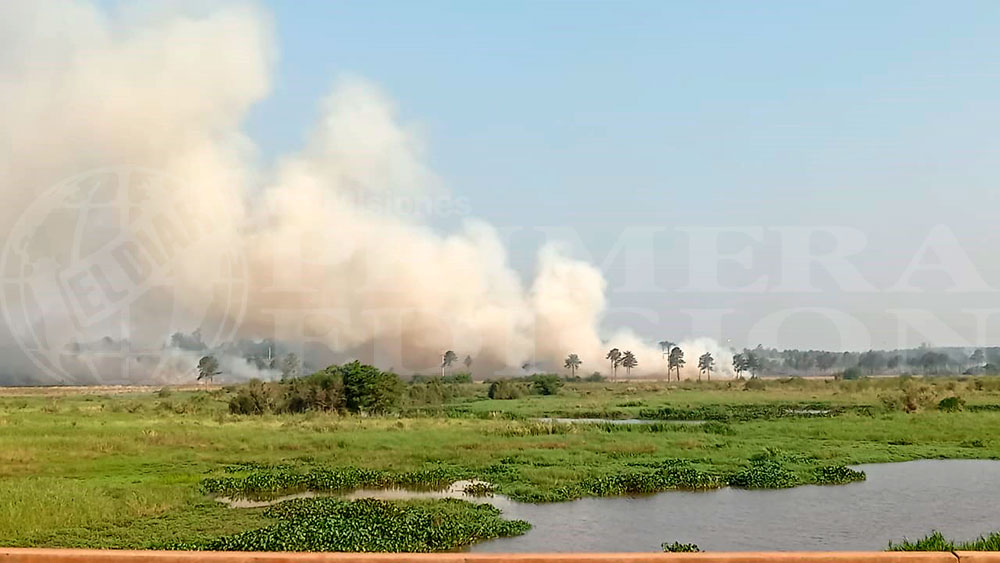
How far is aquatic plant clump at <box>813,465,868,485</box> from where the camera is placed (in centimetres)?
2792

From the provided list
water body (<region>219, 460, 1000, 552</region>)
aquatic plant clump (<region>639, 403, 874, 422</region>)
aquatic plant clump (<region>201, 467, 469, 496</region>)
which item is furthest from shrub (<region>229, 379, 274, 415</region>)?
water body (<region>219, 460, 1000, 552</region>)

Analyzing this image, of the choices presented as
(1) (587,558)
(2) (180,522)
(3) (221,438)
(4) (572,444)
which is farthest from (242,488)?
(1) (587,558)

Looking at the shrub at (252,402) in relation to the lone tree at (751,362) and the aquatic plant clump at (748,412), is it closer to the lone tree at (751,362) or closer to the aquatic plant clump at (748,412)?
the aquatic plant clump at (748,412)

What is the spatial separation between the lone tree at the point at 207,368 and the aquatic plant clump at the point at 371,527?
144 m

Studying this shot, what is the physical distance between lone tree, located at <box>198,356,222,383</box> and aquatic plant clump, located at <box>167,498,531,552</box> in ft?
471

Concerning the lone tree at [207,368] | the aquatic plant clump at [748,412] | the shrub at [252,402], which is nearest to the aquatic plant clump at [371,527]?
the aquatic plant clump at [748,412]

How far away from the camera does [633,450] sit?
34875mm

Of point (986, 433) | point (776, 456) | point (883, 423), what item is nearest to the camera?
point (776, 456)

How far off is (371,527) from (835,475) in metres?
18.4

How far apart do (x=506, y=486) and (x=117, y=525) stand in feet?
38.0

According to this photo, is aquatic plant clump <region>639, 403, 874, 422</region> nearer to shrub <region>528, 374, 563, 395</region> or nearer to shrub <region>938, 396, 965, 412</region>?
shrub <region>938, 396, 965, 412</region>

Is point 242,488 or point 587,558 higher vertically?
point 587,558

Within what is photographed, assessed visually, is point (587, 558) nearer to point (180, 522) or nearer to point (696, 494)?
point (180, 522)

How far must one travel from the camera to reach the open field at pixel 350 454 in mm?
19609
